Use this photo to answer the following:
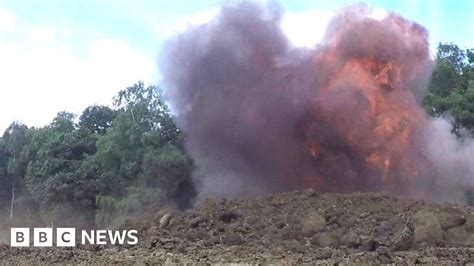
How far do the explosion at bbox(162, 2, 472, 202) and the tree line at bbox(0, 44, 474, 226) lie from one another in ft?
11.8

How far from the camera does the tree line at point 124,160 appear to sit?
1347 inches

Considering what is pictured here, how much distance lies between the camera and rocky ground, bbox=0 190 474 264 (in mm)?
19141

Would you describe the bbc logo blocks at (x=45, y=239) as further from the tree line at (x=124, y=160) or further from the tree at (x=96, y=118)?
the tree at (x=96, y=118)

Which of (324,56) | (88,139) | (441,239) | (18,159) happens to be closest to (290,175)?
(324,56)

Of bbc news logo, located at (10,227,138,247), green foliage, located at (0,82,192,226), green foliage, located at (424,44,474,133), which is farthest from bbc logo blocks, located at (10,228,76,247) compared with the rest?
green foliage, located at (424,44,474,133)

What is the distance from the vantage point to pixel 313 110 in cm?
2895

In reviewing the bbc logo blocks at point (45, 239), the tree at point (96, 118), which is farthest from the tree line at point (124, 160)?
the bbc logo blocks at point (45, 239)

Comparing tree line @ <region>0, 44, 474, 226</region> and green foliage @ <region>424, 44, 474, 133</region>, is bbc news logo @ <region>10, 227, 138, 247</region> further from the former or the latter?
green foliage @ <region>424, 44, 474, 133</region>

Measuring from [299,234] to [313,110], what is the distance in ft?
28.1

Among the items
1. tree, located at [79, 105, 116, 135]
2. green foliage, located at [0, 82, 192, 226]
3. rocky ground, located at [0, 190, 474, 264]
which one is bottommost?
rocky ground, located at [0, 190, 474, 264]

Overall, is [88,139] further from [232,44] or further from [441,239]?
[441,239]

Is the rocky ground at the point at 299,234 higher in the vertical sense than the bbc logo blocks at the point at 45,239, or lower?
lower

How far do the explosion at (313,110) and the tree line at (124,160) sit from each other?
3608 millimetres

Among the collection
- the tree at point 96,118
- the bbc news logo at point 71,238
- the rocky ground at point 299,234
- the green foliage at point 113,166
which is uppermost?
the tree at point 96,118
